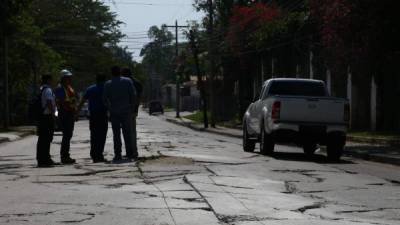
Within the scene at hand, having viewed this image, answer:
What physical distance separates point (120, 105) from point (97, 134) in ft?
2.60

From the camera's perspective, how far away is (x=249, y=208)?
9.01 metres

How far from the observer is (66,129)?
15.1m

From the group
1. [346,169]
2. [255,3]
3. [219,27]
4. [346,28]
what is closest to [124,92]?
[346,169]

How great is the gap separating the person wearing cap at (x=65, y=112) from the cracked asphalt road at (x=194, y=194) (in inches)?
18.5

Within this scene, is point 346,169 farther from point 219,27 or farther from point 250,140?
point 219,27

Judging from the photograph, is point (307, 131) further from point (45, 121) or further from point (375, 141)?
point (375, 141)

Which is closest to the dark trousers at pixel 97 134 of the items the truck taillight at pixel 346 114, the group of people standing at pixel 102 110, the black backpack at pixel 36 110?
the group of people standing at pixel 102 110

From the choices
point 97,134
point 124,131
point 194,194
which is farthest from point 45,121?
point 194,194

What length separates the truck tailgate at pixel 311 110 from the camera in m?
18.1

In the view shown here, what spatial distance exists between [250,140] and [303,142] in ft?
9.20

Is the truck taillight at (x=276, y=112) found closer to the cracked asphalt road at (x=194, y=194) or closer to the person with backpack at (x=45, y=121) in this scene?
the cracked asphalt road at (x=194, y=194)

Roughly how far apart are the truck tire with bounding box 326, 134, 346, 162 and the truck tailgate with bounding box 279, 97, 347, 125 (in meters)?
0.37

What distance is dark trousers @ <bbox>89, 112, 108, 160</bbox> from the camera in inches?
604

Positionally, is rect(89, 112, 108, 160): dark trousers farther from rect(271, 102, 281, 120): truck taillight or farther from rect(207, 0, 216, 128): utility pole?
rect(207, 0, 216, 128): utility pole
